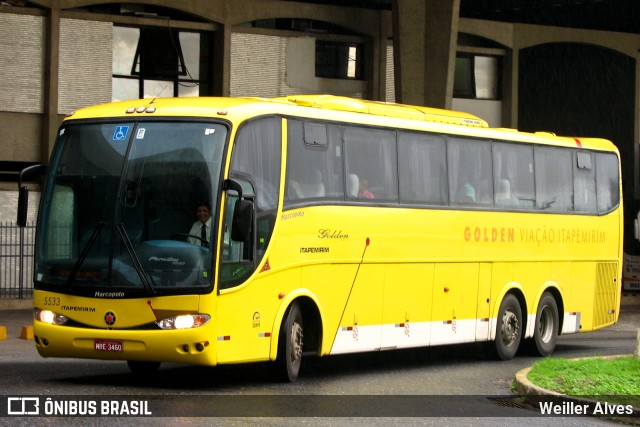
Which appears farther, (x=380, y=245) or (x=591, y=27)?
(x=591, y=27)

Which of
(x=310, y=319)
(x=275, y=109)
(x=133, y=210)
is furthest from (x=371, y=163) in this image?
(x=133, y=210)

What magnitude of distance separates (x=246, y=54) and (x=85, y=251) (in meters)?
19.3

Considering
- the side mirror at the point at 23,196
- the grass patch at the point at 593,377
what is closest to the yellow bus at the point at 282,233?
the side mirror at the point at 23,196

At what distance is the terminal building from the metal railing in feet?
5.08

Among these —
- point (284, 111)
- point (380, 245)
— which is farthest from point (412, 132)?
point (284, 111)

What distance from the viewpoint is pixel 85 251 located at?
13.7 meters

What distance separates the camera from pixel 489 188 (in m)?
19.2

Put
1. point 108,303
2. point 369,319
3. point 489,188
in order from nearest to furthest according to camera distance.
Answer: point 108,303 → point 369,319 → point 489,188

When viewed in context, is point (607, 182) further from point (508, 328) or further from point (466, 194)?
point (466, 194)

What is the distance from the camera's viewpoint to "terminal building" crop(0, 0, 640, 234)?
→ 29922 mm

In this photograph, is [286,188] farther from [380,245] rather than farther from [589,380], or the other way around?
[589,380]

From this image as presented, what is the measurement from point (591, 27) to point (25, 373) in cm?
3232

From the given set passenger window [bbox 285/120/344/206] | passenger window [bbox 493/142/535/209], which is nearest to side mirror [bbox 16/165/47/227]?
passenger window [bbox 285/120/344/206]

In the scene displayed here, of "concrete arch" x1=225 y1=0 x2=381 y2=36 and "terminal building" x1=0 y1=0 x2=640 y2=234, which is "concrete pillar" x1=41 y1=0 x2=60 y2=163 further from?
"concrete arch" x1=225 y1=0 x2=381 y2=36
